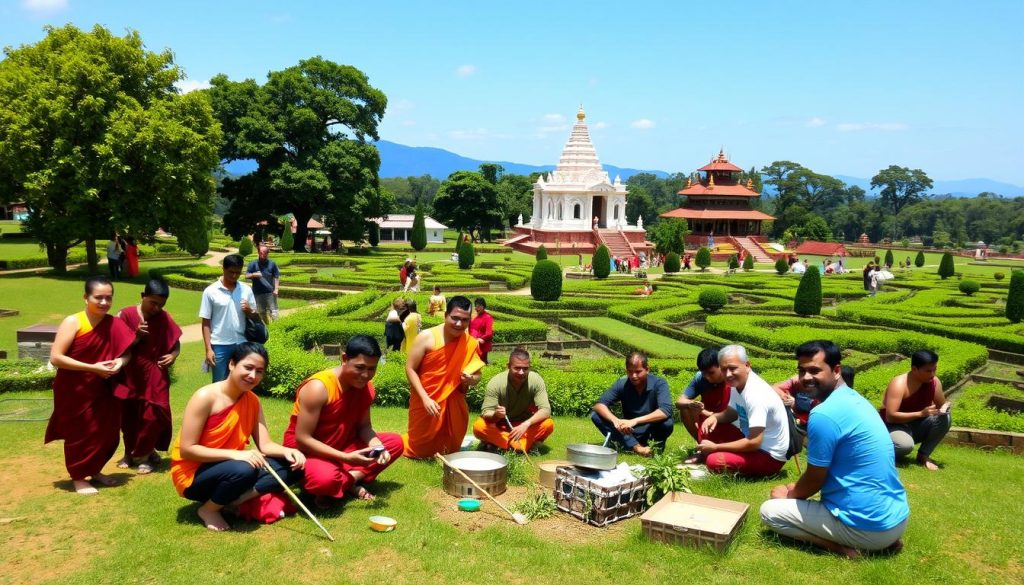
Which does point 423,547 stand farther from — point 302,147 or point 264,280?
point 302,147

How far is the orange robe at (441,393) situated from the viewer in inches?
249

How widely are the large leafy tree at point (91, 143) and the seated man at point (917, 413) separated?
1982 cm

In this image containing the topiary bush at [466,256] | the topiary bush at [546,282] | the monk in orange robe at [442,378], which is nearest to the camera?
the monk in orange robe at [442,378]

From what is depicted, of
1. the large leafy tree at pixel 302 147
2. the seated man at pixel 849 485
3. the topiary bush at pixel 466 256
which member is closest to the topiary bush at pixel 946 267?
the topiary bush at pixel 466 256

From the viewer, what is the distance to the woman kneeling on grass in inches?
189

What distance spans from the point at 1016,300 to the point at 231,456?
17697 mm

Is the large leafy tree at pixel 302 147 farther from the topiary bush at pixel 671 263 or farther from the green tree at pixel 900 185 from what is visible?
the green tree at pixel 900 185

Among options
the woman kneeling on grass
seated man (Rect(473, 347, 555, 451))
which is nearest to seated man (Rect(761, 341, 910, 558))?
seated man (Rect(473, 347, 555, 451))

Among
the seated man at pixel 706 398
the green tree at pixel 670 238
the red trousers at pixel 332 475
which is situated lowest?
the red trousers at pixel 332 475

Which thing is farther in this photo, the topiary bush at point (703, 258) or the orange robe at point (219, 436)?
the topiary bush at point (703, 258)

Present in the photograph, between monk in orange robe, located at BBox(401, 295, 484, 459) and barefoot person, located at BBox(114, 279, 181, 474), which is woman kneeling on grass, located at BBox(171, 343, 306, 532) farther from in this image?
monk in orange robe, located at BBox(401, 295, 484, 459)

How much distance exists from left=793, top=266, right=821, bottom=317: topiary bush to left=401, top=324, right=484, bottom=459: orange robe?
43.6 ft

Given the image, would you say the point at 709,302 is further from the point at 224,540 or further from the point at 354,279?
the point at 224,540

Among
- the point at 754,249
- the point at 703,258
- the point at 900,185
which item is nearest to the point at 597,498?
the point at 703,258
